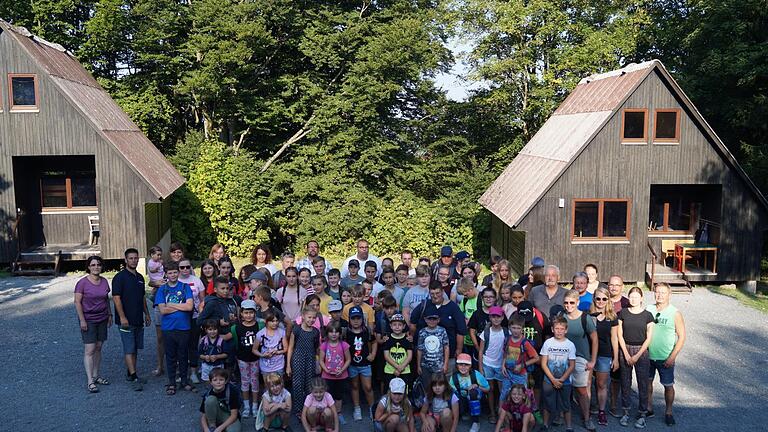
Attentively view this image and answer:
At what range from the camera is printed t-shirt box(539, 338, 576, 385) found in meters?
8.70

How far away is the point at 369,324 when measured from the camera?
9523mm

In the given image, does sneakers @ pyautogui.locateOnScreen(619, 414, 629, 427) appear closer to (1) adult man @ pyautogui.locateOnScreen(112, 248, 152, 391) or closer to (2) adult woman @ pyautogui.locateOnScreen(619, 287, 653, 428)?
(2) adult woman @ pyautogui.locateOnScreen(619, 287, 653, 428)

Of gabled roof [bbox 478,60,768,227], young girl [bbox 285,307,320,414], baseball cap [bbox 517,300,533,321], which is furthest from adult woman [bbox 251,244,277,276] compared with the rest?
gabled roof [bbox 478,60,768,227]

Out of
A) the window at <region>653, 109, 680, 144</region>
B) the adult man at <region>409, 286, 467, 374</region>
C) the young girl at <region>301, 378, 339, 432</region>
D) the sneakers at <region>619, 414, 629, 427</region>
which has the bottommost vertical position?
the sneakers at <region>619, 414, 629, 427</region>

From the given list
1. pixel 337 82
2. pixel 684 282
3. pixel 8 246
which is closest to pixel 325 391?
pixel 684 282

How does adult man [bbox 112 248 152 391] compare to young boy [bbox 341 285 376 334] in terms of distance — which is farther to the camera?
adult man [bbox 112 248 152 391]

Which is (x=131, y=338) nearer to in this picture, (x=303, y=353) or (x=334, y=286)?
(x=303, y=353)

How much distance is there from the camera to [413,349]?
9.17 meters

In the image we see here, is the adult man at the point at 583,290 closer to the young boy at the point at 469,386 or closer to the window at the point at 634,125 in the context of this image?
the young boy at the point at 469,386

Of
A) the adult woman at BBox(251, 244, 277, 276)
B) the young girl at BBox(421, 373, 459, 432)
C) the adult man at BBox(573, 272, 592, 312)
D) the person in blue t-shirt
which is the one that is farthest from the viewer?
the adult woman at BBox(251, 244, 277, 276)

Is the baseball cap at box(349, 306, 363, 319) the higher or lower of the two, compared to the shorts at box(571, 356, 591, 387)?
higher

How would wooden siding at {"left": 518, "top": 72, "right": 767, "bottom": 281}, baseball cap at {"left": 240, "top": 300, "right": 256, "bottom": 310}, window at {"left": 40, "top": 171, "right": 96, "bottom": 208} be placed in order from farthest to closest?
window at {"left": 40, "top": 171, "right": 96, "bottom": 208}, wooden siding at {"left": 518, "top": 72, "right": 767, "bottom": 281}, baseball cap at {"left": 240, "top": 300, "right": 256, "bottom": 310}

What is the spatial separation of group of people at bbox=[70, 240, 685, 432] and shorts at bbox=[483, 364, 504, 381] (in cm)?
2

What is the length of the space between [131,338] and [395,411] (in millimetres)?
4201
